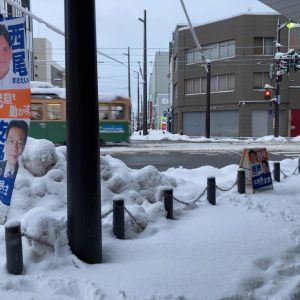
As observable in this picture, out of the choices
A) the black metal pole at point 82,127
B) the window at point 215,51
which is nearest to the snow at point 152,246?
the black metal pole at point 82,127


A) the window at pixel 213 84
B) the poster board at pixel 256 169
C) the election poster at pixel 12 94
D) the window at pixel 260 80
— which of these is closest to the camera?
the election poster at pixel 12 94

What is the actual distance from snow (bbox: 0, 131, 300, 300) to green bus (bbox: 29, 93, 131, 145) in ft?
51.4

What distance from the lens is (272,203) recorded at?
7.35 meters

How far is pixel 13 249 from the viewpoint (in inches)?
162

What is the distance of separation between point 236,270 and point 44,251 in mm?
1976

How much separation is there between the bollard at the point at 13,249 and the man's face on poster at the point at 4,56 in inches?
66.9

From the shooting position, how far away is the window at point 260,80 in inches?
1623

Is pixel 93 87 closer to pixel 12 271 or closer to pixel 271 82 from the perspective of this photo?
pixel 12 271

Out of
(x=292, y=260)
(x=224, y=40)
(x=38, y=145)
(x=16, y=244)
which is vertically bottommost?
(x=292, y=260)

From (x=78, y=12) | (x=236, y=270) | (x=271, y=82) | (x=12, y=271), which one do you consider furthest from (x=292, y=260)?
(x=271, y=82)

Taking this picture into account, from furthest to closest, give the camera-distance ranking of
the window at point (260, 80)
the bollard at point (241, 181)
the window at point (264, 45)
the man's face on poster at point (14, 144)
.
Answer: the window at point (264, 45), the window at point (260, 80), the bollard at point (241, 181), the man's face on poster at point (14, 144)

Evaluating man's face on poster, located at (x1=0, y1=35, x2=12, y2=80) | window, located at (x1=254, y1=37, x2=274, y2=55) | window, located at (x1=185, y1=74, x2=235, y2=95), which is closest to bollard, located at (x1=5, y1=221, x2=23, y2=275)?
man's face on poster, located at (x1=0, y1=35, x2=12, y2=80)

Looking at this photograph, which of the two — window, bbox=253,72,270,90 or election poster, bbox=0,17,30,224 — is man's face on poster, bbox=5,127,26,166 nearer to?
election poster, bbox=0,17,30,224

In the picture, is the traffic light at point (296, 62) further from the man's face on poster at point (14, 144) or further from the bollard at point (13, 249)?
the bollard at point (13, 249)
